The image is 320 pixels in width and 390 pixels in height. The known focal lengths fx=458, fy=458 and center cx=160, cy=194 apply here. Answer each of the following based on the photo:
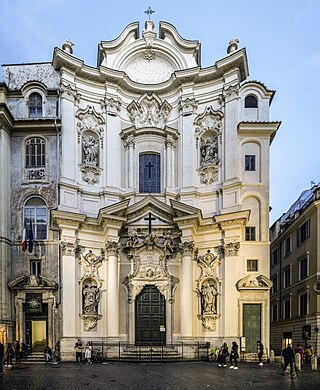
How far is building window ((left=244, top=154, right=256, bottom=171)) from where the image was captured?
30.9 metres

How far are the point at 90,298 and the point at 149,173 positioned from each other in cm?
962

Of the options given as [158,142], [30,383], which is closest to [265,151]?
[158,142]

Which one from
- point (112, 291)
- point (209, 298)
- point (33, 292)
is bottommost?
point (209, 298)

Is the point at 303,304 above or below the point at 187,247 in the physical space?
below

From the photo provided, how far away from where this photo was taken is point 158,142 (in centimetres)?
3266

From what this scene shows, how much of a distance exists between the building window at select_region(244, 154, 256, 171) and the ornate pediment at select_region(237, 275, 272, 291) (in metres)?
7.22

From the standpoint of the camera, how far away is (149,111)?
3294 centimetres

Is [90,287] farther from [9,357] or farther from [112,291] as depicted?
[9,357]

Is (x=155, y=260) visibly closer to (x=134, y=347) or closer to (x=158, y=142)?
(x=134, y=347)

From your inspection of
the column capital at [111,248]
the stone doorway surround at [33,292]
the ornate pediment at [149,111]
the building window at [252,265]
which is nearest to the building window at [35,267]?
the stone doorway surround at [33,292]

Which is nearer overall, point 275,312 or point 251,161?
point 251,161

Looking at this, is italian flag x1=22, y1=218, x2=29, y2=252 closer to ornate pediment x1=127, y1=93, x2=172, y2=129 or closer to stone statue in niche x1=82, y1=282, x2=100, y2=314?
stone statue in niche x1=82, y1=282, x2=100, y2=314

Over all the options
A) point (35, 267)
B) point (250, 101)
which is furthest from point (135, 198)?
point (250, 101)

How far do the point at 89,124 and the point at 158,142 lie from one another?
4994mm
